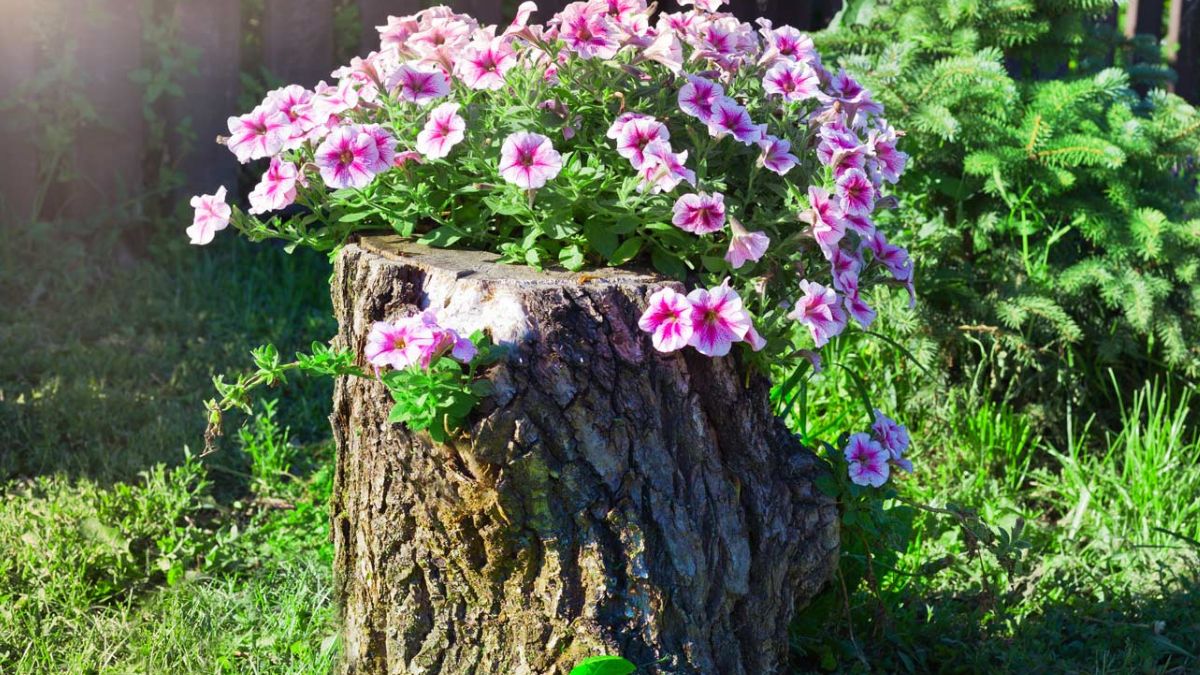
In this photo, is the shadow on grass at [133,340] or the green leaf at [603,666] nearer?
the green leaf at [603,666]

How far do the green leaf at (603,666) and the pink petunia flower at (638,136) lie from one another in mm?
775

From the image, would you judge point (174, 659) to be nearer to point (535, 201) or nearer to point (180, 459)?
point (180, 459)

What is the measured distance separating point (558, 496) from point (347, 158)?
0.65 metres

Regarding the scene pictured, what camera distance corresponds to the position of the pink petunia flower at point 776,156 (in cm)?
200

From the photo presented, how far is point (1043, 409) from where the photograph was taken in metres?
3.47

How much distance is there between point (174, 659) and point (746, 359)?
1.29 m

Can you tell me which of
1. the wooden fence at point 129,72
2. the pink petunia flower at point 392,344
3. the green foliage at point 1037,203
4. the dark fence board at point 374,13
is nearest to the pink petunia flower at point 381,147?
the pink petunia flower at point 392,344

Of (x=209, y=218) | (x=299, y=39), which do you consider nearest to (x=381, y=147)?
(x=209, y=218)

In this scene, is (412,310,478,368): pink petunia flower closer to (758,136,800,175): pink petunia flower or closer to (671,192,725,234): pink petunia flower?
(671,192,725,234): pink petunia flower

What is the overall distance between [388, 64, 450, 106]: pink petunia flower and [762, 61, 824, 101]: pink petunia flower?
57 cm

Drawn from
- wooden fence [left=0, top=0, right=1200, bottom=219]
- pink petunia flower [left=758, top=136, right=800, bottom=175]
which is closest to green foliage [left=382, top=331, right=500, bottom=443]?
pink petunia flower [left=758, top=136, right=800, bottom=175]

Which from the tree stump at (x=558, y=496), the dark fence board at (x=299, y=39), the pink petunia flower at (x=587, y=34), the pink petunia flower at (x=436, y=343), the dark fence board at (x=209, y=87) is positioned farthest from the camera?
the dark fence board at (x=299, y=39)

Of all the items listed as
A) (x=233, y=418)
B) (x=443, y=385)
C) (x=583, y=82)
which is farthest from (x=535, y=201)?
(x=233, y=418)

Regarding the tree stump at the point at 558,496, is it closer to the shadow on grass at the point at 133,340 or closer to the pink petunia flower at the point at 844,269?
the pink petunia flower at the point at 844,269
